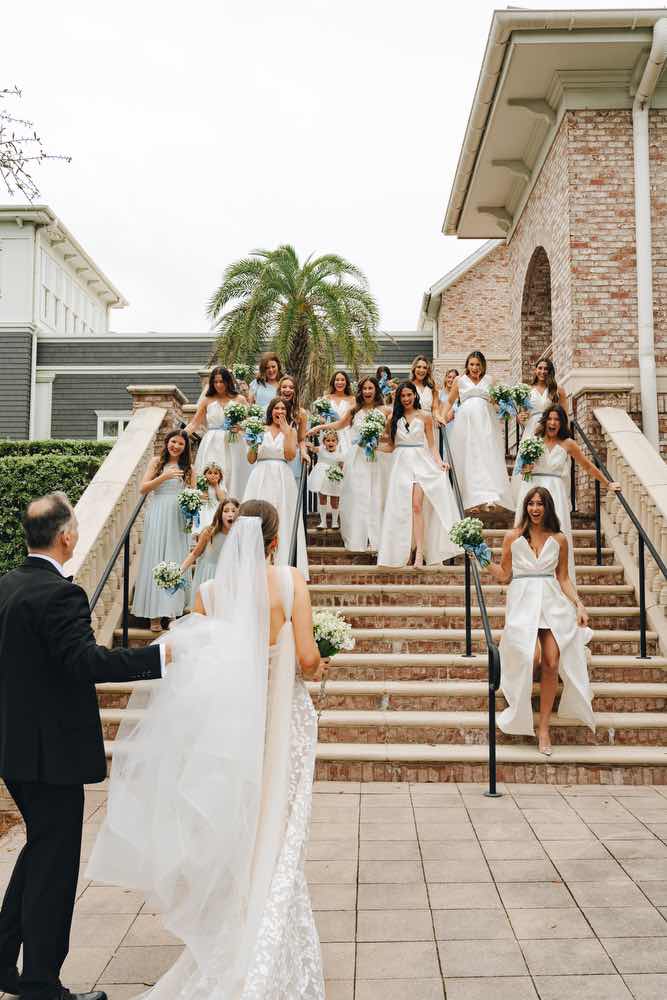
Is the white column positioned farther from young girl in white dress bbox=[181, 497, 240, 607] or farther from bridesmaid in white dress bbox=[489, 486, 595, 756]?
bridesmaid in white dress bbox=[489, 486, 595, 756]

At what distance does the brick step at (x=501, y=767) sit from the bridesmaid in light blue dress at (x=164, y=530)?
2.64 metres

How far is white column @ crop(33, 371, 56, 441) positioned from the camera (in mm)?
24297

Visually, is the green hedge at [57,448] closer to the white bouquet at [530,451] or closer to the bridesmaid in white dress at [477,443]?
the bridesmaid in white dress at [477,443]

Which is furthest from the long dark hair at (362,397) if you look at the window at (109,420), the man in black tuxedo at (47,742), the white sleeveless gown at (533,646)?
the window at (109,420)

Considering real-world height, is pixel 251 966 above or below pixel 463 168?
below

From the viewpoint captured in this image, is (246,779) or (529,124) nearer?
(246,779)

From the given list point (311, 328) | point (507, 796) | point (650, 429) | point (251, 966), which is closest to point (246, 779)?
point (251, 966)

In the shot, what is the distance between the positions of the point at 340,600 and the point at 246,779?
544cm

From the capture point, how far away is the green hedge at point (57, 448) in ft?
60.5

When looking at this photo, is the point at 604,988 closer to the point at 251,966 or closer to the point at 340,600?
the point at 251,966

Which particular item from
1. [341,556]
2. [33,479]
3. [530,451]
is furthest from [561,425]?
[33,479]

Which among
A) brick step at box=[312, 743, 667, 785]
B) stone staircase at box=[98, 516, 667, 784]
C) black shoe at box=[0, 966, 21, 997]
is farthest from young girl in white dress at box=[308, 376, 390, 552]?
black shoe at box=[0, 966, 21, 997]

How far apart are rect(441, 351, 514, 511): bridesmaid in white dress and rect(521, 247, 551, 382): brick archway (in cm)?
441

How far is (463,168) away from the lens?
45.9 feet
